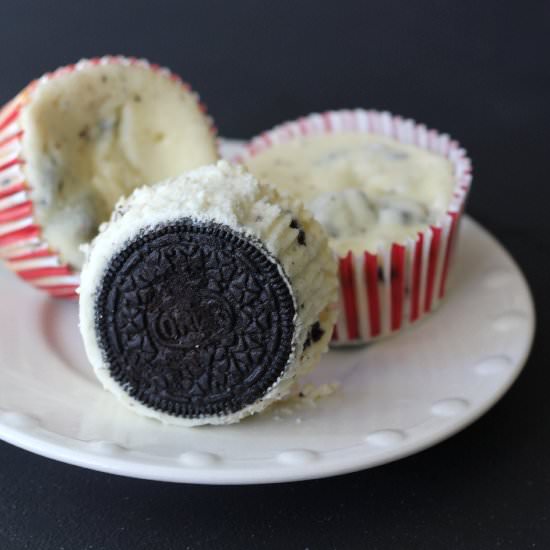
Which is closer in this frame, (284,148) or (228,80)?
(284,148)

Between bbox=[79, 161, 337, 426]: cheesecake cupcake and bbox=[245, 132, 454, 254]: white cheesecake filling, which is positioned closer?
bbox=[79, 161, 337, 426]: cheesecake cupcake

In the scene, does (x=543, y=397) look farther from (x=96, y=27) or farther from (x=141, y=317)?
(x=96, y=27)

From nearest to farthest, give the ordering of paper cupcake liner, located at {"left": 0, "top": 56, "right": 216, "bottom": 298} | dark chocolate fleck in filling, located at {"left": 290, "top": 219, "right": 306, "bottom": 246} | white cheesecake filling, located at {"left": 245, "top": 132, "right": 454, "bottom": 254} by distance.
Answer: dark chocolate fleck in filling, located at {"left": 290, "top": 219, "right": 306, "bottom": 246} → paper cupcake liner, located at {"left": 0, "top": 56, "right": 216, "bottom": 298} → white cheesecake filling, located at {"left": 245, "top": 132, "right": 454, "bottom": 254}

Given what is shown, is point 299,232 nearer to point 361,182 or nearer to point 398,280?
point 398,280

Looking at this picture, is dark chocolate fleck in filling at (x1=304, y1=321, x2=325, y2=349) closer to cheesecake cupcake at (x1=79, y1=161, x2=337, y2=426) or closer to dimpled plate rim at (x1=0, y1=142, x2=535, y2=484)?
cheesecake cupcake at (x1=79, y1=161, x2=337, y2=426)

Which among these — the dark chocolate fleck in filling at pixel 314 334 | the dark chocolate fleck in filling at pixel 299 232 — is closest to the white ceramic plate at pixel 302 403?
the dark chocolate fleck in filling at pixel 314 334

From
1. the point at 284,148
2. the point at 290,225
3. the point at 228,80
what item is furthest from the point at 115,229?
the point at 228,80

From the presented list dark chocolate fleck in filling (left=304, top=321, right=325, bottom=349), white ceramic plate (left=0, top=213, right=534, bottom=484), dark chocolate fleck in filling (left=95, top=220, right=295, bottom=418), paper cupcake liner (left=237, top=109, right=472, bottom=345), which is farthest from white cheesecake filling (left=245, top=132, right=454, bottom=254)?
dark chocolate fleck in filling (left=95, top=220, right=295, bottom=418)
